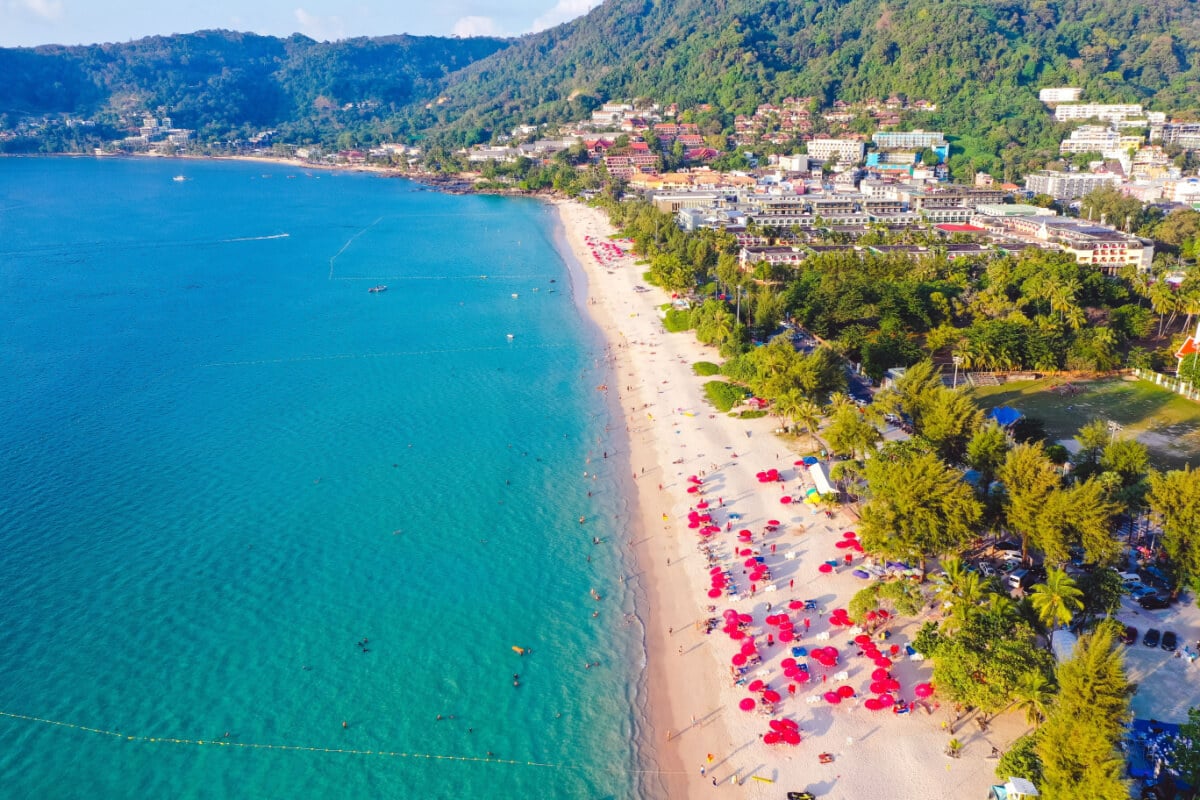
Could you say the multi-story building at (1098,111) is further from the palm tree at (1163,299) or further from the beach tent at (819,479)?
the beach tent at (819,479)

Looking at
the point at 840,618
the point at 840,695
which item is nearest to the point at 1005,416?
the point at 840,618

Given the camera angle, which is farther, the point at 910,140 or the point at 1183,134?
the point at 910,140

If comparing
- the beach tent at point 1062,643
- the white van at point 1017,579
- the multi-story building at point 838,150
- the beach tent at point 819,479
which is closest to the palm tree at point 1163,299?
the beach tent at point 819,479

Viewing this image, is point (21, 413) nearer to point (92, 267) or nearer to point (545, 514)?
point (545, 514)

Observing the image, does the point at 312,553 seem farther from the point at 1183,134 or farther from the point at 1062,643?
the point at 1183,134

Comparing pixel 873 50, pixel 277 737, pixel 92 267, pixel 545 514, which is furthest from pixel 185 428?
pixel 873 50

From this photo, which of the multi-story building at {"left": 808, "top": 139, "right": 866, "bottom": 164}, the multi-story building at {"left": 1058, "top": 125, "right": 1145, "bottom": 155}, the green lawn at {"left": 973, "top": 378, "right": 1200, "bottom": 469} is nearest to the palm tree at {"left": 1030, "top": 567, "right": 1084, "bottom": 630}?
the green lawn at {"left": 973, "top": 378, "right": 1200, "bottom": 469}

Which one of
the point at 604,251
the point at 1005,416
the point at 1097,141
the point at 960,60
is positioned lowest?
the point at 1005,416

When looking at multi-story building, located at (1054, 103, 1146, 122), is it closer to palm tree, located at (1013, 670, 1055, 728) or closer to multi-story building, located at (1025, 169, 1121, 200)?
multi-story building, located at (1025, 169, 1121, 200)
